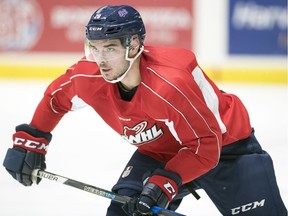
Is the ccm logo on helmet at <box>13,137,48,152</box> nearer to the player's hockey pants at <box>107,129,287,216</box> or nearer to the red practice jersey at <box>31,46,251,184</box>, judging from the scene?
the red practice jersey at <box>31,46,251,184</box>

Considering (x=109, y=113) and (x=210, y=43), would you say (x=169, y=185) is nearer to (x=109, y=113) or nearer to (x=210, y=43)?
(x=109, y=113)

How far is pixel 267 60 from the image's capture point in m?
7.96

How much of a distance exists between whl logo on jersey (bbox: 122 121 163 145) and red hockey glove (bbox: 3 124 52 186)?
417 millimetres

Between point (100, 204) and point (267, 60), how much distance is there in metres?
4.76

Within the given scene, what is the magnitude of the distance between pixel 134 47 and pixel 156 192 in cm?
57

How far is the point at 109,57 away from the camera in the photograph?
2.62 metres

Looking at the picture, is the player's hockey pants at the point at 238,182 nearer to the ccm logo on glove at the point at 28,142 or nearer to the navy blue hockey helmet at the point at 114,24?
the ccm logo on glove at the point at 28,142

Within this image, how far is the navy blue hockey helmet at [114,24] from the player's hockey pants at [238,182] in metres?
0.61

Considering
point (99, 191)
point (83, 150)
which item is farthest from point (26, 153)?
point (83, 150)

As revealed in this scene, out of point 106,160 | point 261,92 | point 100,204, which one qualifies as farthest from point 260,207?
point 261,92

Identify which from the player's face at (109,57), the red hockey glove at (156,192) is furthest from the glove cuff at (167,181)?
the player's face at (109,57)

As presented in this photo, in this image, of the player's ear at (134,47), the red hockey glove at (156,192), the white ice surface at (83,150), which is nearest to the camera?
the red hockey glove at (156,192)

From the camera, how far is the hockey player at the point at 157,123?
2.58m

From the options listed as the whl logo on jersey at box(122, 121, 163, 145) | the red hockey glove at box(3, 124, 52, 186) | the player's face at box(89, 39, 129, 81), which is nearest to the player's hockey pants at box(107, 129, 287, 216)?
the whl logo on jersey at box(122, 121, 163, 145)
